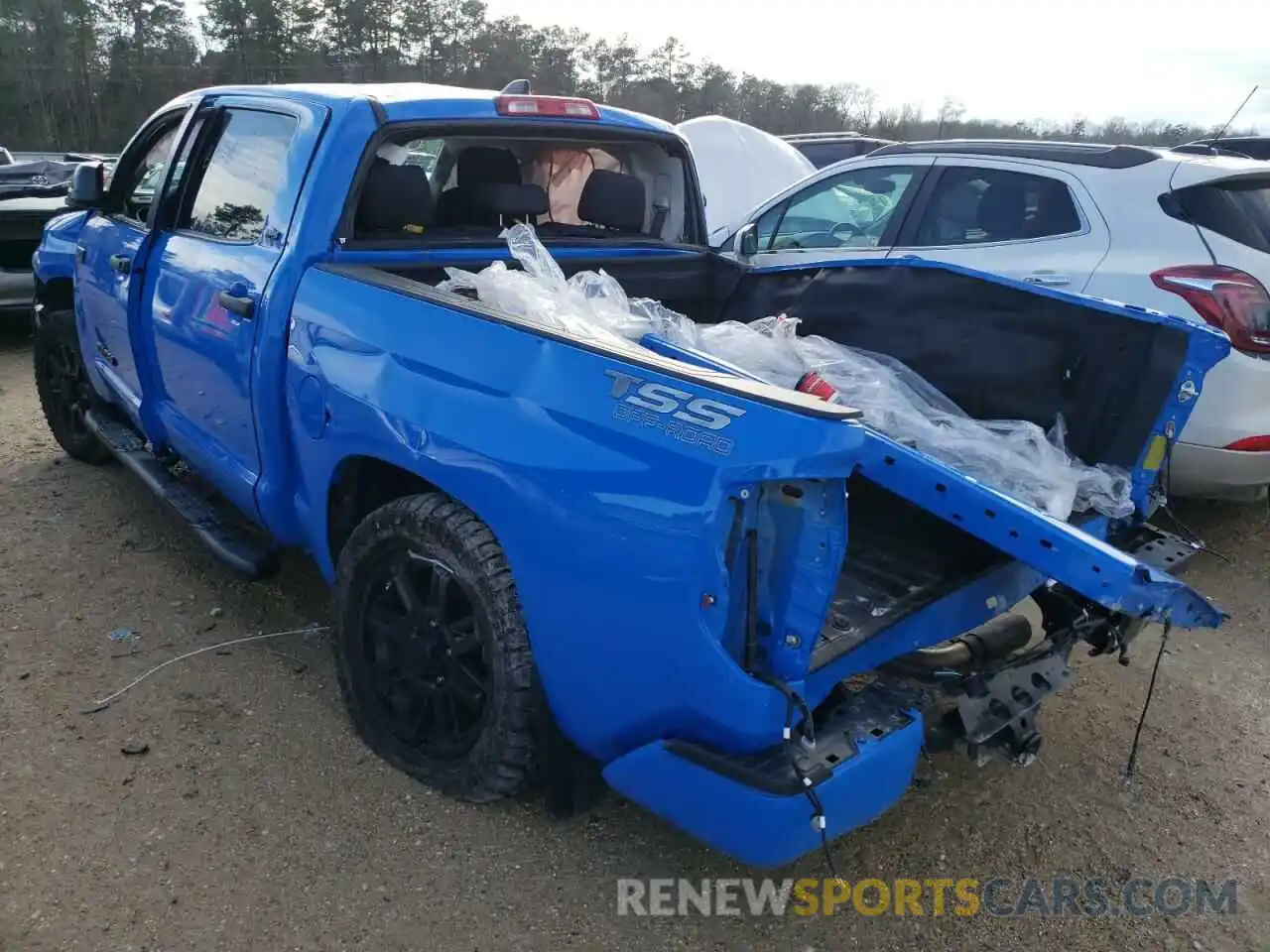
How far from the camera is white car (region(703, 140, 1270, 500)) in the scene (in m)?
4.36

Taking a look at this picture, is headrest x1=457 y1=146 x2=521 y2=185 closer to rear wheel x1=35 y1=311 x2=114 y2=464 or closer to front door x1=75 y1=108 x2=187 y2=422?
front door x1=75 y1=108 x2=187 y2=422

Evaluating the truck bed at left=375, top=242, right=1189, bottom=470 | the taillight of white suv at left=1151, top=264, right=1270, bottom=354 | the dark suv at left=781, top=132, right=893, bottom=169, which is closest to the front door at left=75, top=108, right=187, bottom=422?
the truck bed at left=375, top=242, right=1189, bottom=470

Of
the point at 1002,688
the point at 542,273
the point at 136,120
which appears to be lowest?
the point at 136,120

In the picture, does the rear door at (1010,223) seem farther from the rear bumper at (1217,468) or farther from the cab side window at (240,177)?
the cab side window at (240,177)

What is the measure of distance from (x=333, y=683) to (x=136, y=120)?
37.0m

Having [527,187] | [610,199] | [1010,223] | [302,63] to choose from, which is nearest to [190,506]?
[527,187]

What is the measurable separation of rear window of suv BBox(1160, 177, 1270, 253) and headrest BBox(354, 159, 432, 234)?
366 cm

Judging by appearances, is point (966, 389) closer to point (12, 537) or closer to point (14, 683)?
point (14, 683)

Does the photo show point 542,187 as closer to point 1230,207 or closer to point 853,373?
point 853,373

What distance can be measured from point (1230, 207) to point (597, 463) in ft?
13.6

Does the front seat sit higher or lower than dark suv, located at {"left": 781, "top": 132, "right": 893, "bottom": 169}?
higher

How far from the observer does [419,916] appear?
7.71ft

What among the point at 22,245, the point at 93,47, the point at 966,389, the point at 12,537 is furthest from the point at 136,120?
the point at 966,389

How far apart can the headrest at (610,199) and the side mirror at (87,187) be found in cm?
230
